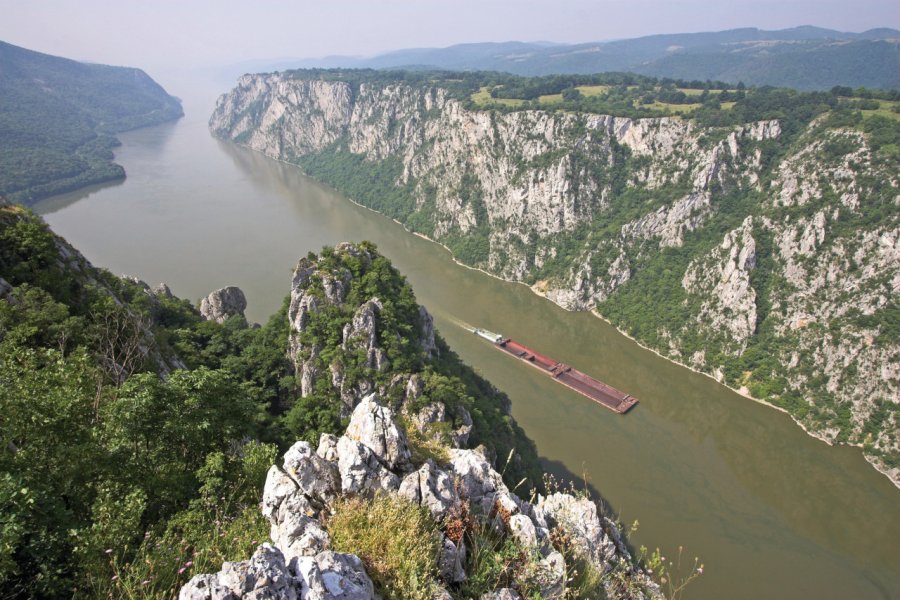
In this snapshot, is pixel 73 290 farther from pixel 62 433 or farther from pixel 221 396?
pixel 62 433

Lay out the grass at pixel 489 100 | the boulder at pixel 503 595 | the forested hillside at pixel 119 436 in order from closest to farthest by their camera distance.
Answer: the forested hillside at pixel 119 436 < the boulder at pixel 503 595 < the grass at pixel 489 100

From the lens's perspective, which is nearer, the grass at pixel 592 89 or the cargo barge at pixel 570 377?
the cargo barge at pixel 570 377

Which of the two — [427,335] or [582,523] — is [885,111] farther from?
[582,523]

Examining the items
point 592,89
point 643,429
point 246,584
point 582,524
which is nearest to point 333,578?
point 246,584

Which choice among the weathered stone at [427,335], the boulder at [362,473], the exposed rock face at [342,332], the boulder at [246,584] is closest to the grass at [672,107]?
the weathered stone at [427,335]

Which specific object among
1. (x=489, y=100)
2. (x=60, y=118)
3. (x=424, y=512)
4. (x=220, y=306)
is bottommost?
(x=220, y=306)

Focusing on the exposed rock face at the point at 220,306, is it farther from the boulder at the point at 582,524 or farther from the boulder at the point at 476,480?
the boulder at the point at 582,524

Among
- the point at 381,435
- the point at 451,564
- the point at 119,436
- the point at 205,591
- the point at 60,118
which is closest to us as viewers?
the point at 205,591
